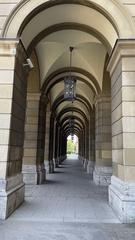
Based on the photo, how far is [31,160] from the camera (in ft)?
35.5

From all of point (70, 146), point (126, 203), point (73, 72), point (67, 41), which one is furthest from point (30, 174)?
point (70, 146)

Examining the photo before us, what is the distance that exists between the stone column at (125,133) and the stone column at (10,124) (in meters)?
2.57

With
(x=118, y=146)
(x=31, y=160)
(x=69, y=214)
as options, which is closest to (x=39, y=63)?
(x=31, y=160)

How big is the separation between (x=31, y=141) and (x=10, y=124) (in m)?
5.37

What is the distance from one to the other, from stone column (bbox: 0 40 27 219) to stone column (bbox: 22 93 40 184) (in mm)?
4066

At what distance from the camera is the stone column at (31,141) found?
10.7m

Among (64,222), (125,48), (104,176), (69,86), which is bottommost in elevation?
(64,222)

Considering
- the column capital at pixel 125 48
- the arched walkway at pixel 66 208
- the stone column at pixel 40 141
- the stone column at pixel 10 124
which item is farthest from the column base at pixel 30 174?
the column capital at pixel 125 48

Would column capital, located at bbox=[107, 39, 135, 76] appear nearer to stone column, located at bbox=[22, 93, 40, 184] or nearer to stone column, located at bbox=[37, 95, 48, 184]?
stone column, located at bbox=[22, 93, 40, 184]

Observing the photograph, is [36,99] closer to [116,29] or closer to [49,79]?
[49,79]

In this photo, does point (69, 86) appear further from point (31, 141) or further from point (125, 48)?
point (125, 48)

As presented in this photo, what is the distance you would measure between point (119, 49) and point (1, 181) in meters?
4.30

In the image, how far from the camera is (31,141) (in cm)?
1103

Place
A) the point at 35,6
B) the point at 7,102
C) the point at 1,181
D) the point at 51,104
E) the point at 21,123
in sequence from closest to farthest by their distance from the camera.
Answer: the point at 1,181, the point at 7,102, the point at 35,6, the point at 21,123, the point at 51,104
